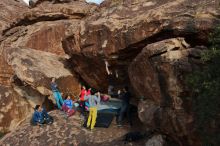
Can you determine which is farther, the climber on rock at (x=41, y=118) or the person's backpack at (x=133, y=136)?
the climber on rock at (x=41, y=118)

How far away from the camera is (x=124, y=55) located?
794 inches

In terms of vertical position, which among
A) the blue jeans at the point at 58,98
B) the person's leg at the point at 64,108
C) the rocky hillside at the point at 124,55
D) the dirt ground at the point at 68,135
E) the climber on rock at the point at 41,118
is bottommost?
the dirt ground at the point at 68,135

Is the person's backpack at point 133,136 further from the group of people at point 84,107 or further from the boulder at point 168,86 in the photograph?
the group of people at point 84,107

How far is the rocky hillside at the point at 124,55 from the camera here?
15109 mm

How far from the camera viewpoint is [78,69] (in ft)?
80.5

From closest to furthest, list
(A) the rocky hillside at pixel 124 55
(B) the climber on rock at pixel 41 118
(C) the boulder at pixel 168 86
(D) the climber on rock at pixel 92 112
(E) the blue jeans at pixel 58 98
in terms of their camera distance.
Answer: (C) the boulder at pixel 168 86 → (A) the rocky hillside at pixel 124 55 → (D) the climber on rock at pixel 92 112 → (B) the climber on rock at pixel 41 118 → (E) the blue jeans at pixel 58 98

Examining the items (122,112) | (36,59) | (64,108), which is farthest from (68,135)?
(36,59)

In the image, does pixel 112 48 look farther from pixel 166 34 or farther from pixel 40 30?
pixel 40 30

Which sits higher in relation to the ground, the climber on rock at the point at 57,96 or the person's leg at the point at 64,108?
the climber on rock at the point at 57,96

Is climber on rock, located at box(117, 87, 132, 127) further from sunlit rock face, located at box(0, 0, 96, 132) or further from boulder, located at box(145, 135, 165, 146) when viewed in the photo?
sunlit rock face, located at box(0, 0, 96, 132)

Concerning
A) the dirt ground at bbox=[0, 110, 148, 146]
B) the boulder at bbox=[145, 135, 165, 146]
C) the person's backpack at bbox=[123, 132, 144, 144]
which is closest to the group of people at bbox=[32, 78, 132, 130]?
the dirt ground at bbox=[0, 110, 148, 146]

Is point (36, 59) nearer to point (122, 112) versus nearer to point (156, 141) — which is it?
point (122, 112)

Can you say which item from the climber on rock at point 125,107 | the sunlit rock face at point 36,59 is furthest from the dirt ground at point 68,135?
the sunlit rock face at point 36,59

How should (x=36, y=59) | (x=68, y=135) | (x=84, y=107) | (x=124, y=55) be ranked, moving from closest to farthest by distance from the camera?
(x=68, y=135) → (x=124, y=55) → (x=84, y=107) → (x=36, y=59)
